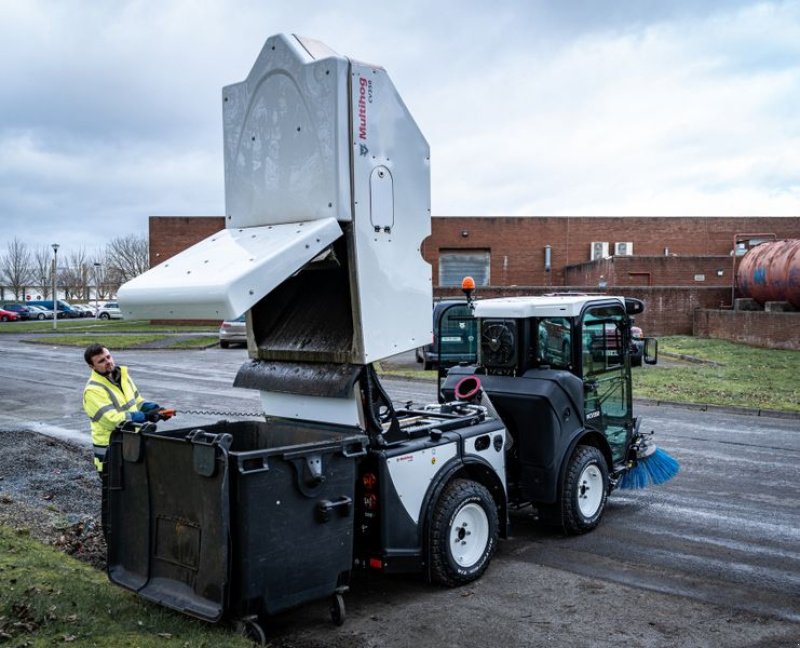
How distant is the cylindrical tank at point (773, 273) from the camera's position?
2475 cm

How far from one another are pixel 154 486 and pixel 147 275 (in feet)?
4.57

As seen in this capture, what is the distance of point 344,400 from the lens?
555 cm

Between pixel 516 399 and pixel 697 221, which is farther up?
pixel 697 221

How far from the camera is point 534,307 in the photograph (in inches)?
273

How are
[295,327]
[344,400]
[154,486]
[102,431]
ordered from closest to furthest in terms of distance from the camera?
[154,486] < [344,400] < [295,327] < [102,431]

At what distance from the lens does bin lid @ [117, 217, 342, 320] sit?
14.8 feet

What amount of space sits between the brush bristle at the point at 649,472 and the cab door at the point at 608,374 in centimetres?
45

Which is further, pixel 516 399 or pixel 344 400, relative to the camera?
pixel 516 399

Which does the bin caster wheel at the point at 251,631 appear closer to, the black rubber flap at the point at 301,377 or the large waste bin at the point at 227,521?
the large waste bin at the point at 227,521

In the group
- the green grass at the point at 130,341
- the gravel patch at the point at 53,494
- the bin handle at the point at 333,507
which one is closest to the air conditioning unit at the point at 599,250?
the green grass at the point at 130,341

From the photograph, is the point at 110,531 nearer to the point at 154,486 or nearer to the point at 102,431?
the point at 154,486

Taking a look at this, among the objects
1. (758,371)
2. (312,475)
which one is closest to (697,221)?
(758,371)

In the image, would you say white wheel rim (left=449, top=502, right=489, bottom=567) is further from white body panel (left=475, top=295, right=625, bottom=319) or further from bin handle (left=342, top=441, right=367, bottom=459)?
white body panel (left=475, top=295, right=625, bottom=319)

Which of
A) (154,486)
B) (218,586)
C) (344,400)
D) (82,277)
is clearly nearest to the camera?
(218,586)
